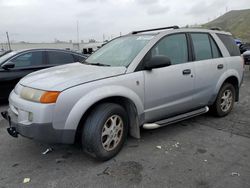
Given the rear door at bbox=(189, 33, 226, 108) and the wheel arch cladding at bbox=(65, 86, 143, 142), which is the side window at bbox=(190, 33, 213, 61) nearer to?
the rear door at bbox=(189, 33, 226, 108)

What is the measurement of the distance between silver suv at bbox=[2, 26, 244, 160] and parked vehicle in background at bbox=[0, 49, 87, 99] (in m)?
2.45

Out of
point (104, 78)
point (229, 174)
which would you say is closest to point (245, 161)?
point (229, 174)

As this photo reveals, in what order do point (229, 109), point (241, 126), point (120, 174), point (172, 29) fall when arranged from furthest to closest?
point (229, 109) < point (241, 126) < point (172, 29) < point (120, 174)

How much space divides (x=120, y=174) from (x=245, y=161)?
167cm

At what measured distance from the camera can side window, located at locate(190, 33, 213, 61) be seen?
13.4 feet

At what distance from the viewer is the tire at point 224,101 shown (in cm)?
461

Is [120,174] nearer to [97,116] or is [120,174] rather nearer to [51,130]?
[97,116]

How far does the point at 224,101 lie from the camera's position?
4.76m

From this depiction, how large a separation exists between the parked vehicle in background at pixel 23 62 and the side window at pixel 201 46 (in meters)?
3.73

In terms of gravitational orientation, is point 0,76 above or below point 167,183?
above

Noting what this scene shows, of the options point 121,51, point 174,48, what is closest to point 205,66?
point 174,48

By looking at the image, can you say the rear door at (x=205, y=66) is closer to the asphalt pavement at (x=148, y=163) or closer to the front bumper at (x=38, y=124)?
the asphalt pavement at (x=148, y=163)

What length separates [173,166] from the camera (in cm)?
296

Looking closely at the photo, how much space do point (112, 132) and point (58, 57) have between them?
4001 millimetres
